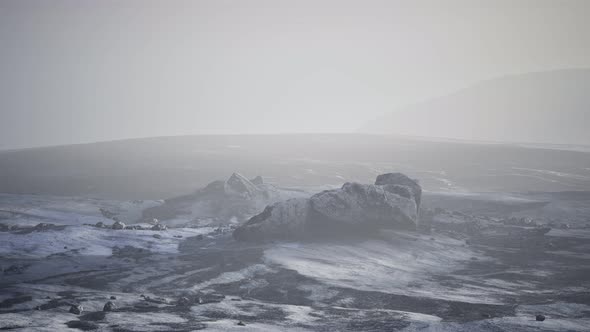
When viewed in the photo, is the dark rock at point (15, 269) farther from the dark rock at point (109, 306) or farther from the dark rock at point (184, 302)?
the dark rock at point (184, 302)

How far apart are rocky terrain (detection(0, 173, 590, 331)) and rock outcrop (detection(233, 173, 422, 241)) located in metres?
0.11

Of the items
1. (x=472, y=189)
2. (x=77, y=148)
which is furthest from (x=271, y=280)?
(x=77, y=148)

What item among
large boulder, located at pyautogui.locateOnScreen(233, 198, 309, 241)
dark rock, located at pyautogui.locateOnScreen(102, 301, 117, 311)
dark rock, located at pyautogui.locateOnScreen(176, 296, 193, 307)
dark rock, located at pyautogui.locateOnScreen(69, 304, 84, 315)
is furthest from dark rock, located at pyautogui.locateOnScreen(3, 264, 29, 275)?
large boulder, located at pyautogui.locateOnScreen(233, 198, 309, 241)

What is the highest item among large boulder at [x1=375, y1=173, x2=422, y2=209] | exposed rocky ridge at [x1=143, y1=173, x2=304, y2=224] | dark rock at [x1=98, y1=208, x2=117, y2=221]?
large boulder at [x1=375, y1=173, x2=422, y2=209]

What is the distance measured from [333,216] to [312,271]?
9715mm

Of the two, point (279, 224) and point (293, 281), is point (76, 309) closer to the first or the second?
point (293, 281)

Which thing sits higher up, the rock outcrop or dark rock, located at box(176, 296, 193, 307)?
the rock outcrop

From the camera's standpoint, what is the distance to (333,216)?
3647 cm

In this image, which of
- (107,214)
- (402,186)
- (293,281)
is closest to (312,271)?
(293,281)

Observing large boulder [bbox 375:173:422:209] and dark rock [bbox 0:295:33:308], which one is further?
large boulder [bbox 375:173:422:209]

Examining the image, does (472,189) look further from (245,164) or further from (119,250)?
(119,250)

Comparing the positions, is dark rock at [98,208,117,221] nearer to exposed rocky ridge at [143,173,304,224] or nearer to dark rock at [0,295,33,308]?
exposed rocky ridge at [143,173,304,224]

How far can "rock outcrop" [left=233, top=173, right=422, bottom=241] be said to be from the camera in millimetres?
35812

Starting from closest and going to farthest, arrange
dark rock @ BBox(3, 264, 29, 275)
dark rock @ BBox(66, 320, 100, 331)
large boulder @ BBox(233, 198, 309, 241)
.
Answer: dark rock @ BBox(66, 320, 100, 331) < dark rock @ BBox(3, 264, 29, 275) < large boulder @ BBox(233, 198, 309, 241)
